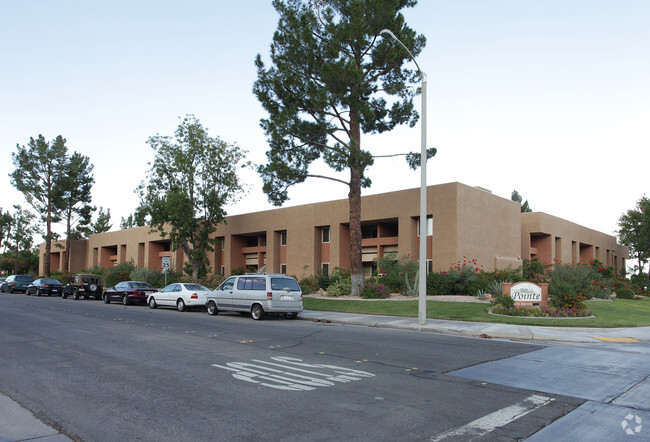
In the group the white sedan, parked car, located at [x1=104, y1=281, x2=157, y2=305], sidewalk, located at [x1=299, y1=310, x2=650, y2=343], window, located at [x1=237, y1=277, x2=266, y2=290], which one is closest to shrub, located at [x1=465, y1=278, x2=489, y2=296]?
sidewalk, located at [x1=299, y1=310, x2=650, y2=343]

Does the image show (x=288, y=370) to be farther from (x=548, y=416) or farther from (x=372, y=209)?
(x=372, y=209)

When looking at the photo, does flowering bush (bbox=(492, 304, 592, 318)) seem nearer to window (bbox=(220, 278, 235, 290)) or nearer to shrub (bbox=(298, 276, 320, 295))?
window (bbox=(220, 278, 235, 290))

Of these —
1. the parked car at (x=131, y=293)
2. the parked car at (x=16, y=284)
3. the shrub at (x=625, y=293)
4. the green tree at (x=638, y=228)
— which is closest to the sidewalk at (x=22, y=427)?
the parked car at (x=131, y=293)

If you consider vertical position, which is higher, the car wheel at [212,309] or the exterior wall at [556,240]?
the exterior wall at [556,240]

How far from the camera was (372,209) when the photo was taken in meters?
33.9

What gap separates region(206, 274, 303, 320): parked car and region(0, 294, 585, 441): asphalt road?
18.7 ft

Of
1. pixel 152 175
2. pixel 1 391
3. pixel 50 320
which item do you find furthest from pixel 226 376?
pixel 152 175

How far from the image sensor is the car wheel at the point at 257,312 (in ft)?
62.5

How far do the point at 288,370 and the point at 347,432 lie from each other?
3457 mm

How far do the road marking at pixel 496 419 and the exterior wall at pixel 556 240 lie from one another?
2921cm

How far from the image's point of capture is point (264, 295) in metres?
18.9

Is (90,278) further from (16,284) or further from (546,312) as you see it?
(546,312)

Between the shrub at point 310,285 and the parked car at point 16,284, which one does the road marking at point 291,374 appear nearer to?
the shrub at point 310,285

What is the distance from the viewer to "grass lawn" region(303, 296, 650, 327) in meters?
16.7
